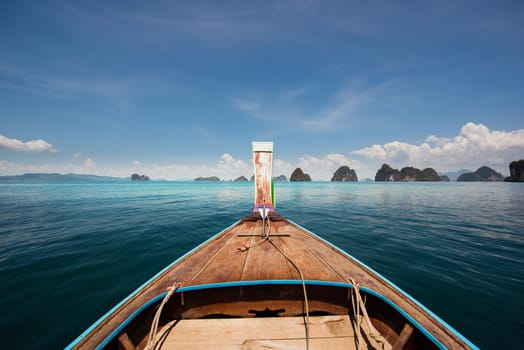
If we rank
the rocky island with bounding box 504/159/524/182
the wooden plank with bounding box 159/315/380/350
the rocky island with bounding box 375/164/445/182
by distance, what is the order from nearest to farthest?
the wooden plank with bounding box 159/315/380/350
the rocky island with bounding box 504/159/524/182
the rocky island with bounding box 375/164/445/182

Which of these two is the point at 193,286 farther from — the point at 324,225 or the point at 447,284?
the point at 324,225

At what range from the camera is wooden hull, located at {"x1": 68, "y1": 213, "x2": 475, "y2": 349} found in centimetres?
255

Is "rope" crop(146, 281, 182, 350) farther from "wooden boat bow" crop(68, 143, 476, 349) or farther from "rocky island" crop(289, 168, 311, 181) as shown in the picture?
"rocky island" crop(289, 168, 311, 181)

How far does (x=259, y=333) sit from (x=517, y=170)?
7510 inches

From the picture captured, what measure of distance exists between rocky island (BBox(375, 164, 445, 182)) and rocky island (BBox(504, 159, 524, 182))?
5874 centimetres

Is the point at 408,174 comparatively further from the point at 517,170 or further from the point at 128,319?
the point at 128,319

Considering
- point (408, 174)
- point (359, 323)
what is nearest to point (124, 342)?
point (359, 323)

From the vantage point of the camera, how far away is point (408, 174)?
169250 millimetres

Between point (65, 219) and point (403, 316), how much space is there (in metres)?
20.5

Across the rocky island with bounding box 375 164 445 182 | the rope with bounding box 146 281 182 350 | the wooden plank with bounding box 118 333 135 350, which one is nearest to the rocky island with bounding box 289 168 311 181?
the rocky island with bounding box 375 164 445 182

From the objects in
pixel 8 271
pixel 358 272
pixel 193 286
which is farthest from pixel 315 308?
pixel 8 271

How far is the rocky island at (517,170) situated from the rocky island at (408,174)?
58.7 metres

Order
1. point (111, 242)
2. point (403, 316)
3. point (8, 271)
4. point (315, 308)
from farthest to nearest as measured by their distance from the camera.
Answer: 1. point (111, 242)
2. point (8, 271)
3. point (315, 308)
4. point (403, 316)

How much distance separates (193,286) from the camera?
316cm
